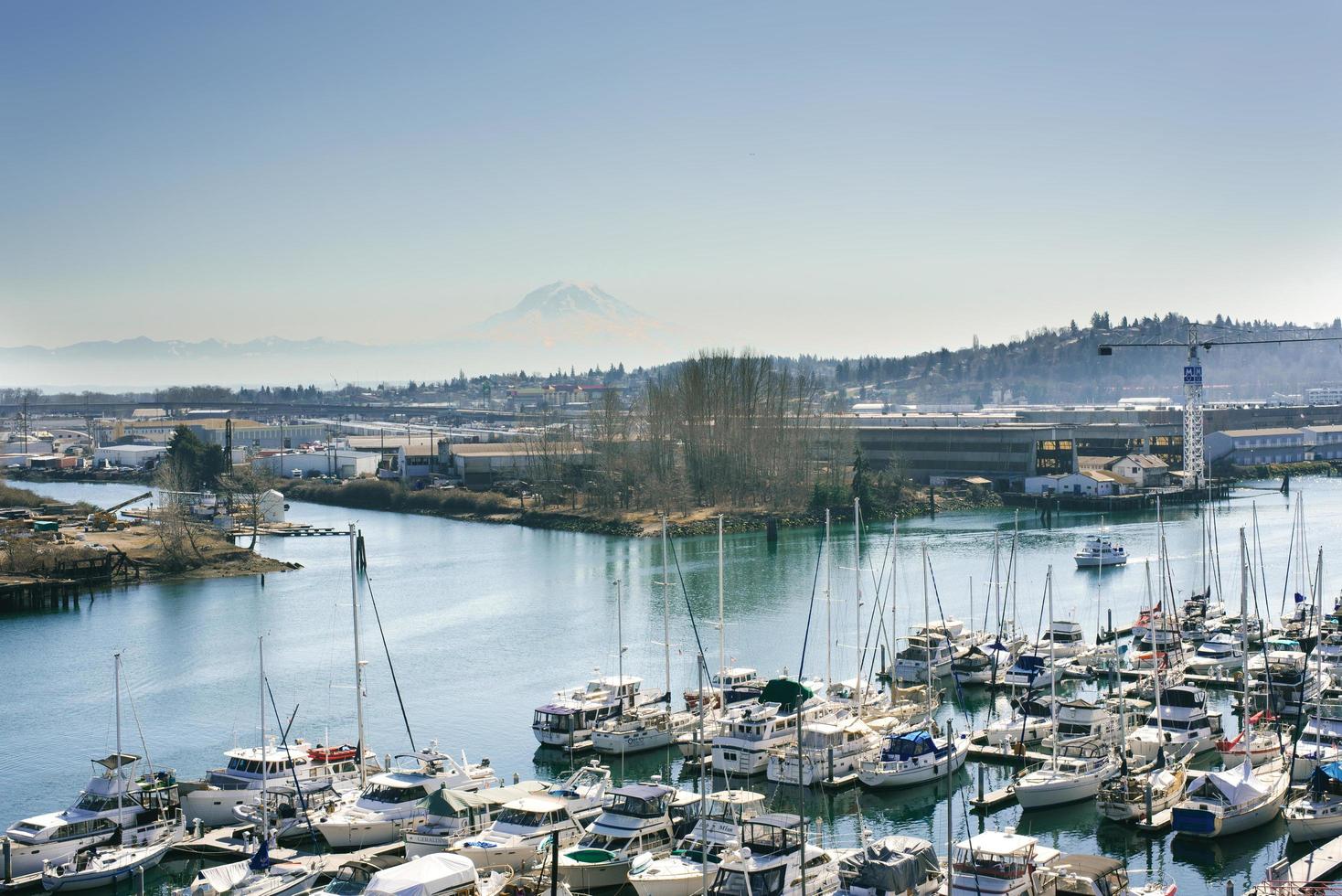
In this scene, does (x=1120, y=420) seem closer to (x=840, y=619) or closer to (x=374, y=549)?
(x=374, y=549)

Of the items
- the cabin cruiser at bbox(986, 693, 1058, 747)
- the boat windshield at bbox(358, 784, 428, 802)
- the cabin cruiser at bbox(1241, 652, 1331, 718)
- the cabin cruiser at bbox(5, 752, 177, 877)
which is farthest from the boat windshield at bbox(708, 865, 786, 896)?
the cabin cruiser at bbox(1241, 652, 1331, 718)

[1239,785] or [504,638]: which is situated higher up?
[1239,785]

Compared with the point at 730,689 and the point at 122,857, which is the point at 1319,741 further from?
the point at 122,857

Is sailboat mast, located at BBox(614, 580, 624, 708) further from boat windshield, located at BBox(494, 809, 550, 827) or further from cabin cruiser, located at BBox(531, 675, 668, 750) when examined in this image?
boat windshield, located at BBox(494, 809, 550, 827)

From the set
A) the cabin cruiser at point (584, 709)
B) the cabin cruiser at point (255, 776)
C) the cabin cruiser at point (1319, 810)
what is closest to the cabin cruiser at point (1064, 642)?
the cabin cruiser at point (584, 709)

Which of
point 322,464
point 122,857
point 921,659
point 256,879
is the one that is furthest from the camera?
point 322,464

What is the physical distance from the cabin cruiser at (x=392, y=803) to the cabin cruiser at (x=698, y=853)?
95.5 inches

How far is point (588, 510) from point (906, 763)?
26.9 metres

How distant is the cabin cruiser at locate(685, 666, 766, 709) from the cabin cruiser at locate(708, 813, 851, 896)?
5.20 meters

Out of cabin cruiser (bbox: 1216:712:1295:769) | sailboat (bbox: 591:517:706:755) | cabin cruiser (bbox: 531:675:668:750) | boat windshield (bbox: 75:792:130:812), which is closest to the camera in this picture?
boat windshield (bbox: 75:792:130:812)

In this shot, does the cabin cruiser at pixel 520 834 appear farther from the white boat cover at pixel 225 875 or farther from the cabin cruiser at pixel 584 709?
the cabin cruiser at pixel 584 709

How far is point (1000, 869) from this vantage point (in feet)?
33.2

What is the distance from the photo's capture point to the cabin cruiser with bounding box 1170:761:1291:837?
1222 centimetres

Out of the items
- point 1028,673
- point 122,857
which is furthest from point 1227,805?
point 122,857
